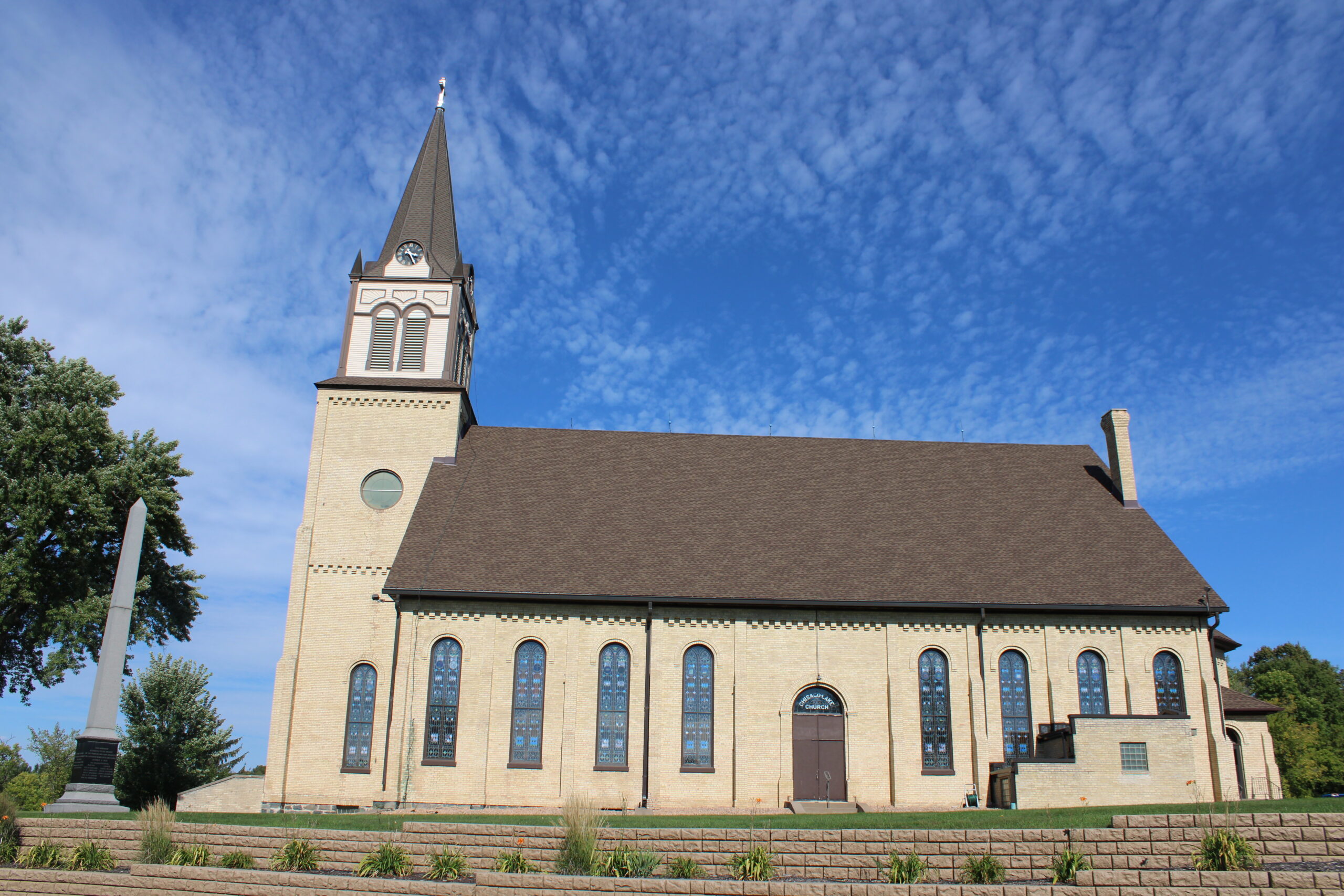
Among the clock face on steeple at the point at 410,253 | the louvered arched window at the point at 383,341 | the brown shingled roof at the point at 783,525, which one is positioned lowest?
the brown shingled roof at the point at 783,525

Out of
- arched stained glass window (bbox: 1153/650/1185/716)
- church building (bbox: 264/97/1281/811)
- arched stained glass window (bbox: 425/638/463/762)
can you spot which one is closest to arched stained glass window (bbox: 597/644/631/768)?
church building (bbox: 264/97/1281/811)

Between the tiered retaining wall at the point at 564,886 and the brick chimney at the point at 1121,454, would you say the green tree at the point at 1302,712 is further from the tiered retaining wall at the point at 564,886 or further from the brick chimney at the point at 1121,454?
the tiered retaining wall at the point at 564,886

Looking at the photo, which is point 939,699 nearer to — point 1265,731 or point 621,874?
point 1265,731

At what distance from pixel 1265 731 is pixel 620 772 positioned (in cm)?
1966

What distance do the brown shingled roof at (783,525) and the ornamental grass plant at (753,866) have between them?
12659 mm

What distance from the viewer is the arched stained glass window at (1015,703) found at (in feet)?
87.8

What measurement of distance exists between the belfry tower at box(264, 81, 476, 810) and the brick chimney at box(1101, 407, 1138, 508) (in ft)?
74.5

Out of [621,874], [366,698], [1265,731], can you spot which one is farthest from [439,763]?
[1265,731]

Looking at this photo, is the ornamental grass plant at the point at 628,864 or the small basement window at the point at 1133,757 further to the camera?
the small basement window at the point at 1133,757

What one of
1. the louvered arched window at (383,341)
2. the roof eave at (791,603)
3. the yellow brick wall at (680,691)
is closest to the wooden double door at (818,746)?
the yellow brick wall at (680,691)

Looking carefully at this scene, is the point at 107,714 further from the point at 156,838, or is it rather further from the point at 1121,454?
the point at 1121,454

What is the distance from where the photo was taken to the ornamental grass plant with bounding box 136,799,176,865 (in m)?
15.6

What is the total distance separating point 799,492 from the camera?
3247 cm

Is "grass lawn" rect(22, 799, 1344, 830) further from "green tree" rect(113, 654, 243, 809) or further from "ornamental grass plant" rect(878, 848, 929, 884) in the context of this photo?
"green tree" rect(113, 654, 243, 809)
